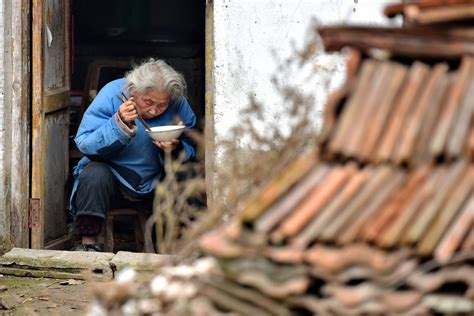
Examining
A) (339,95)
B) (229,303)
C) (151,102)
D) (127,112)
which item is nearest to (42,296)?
(127,112)

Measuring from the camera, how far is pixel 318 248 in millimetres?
3607

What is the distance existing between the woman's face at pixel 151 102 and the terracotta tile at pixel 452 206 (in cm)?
417

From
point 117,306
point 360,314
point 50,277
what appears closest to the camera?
point 360,314

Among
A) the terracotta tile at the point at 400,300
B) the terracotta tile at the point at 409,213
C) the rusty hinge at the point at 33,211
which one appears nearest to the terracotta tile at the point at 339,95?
the terracotta tile at the point at 409,213

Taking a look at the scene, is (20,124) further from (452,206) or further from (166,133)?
(452,206)

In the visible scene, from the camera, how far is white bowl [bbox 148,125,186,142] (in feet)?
24.6

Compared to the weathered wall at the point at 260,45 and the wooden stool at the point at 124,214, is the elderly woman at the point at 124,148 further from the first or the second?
the weathered wall at the point at 260,45

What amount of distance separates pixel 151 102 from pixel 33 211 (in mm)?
1077

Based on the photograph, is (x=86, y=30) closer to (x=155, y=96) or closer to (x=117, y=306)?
(x=155, y=96)

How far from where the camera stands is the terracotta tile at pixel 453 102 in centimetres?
378

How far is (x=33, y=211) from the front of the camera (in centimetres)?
776

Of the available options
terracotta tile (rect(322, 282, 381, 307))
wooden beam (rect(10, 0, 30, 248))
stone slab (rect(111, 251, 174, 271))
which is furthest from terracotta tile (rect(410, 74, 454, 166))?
wooden beam (rect(10, 0, 30, 248))

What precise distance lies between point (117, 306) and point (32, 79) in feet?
12.7

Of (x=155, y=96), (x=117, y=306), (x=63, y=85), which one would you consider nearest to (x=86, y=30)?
(x=63, y=85)
